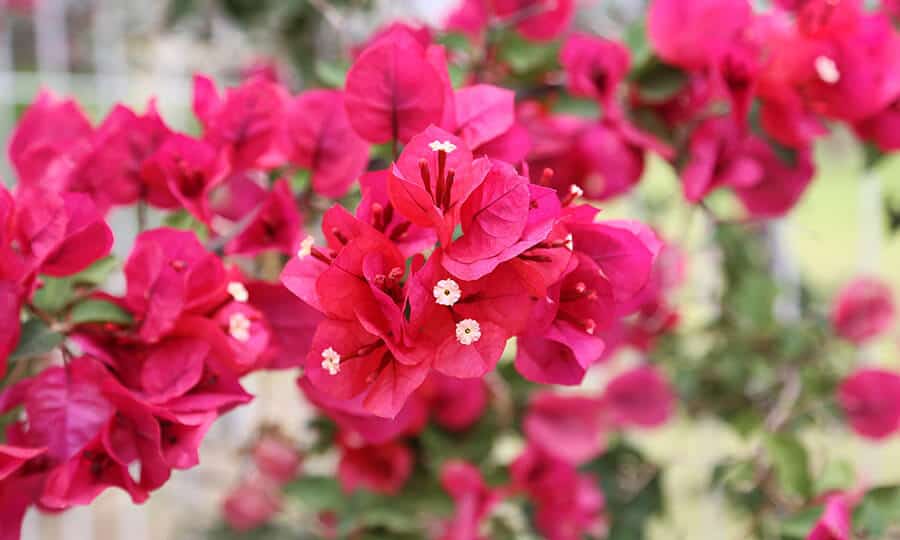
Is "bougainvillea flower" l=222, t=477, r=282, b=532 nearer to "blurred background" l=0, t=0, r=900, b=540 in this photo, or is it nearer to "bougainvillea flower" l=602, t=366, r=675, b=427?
"blurred background" l=0, t=0, r=900, b=540

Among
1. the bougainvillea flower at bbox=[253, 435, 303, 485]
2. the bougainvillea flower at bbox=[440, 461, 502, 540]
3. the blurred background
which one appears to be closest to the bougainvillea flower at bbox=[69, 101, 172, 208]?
the bougainvillea flower at bbox=[440, 461, 502, 540]

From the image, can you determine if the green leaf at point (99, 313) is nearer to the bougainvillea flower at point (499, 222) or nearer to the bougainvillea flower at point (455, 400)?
the bougainvillea flower at point (499, 222)

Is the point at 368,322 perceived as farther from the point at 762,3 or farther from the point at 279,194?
the point at 762,3

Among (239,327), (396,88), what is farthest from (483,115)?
(239,327)

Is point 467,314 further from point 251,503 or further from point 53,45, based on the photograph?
point 53,45

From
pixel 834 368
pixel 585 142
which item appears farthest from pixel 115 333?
pixel 834 368
